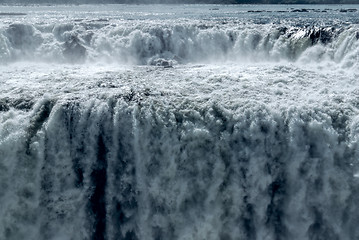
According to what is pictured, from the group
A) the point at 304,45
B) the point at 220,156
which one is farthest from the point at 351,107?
the point at 304,45

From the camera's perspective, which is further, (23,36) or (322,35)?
(23,36)

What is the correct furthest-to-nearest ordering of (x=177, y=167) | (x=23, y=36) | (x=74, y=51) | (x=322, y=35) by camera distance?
1. (x=23, y=36)
2. (x=74, y=51)
3. (x=322, y=35)
4. (x=177, y=167)

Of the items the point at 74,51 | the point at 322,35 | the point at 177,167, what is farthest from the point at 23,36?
the point at 322,35

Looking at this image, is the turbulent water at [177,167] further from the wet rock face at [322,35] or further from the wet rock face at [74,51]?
the wet rock face at [74,51]

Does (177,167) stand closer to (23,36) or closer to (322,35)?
(322,35)

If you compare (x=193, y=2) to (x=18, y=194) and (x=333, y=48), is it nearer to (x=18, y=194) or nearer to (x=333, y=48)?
(x=333, y=48)

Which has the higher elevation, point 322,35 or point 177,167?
point 322,35

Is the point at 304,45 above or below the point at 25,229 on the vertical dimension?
above

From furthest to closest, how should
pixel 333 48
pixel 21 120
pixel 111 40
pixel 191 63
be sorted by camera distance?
pixel 111 40 < pixel 191 63 < pixel 333 48 < pixel 21 120
